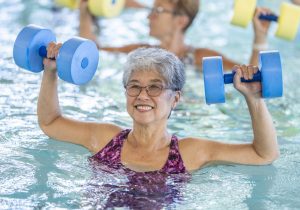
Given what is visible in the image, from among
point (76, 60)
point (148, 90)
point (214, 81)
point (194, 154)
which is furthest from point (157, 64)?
point (194, 154)

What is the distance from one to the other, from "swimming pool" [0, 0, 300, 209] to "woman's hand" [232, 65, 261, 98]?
69cm

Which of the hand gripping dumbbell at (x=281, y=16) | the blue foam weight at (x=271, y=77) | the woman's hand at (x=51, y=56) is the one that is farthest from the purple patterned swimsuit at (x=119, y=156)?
the hand gripping dumbbell at (x=281, y=16)

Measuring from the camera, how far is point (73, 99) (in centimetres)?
620

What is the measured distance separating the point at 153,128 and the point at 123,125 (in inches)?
57.3

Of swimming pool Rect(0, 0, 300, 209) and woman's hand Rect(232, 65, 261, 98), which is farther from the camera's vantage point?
swimming pool Rect(0, 0, 300, 209)

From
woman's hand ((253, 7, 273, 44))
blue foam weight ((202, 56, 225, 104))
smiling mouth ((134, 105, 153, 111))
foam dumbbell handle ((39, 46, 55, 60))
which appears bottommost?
smiling mouth ((134, 105, 153, 111))

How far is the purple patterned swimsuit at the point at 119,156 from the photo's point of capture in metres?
4.23

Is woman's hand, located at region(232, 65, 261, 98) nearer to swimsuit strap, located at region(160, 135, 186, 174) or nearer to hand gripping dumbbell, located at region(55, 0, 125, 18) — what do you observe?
swimsuit strap, located at region(160, 135, 186, 174)

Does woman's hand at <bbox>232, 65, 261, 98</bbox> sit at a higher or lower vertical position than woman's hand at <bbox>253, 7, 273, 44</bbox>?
lower

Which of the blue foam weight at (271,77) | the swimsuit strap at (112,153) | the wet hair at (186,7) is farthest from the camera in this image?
the wet hair at (186,7)

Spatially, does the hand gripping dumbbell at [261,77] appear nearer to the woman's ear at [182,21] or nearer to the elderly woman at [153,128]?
the elderly woman at [153,128]

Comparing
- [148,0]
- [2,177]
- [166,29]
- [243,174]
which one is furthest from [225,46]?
[2,177]

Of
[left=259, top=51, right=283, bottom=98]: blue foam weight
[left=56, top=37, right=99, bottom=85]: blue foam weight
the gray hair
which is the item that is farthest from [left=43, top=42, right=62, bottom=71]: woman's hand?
[left=259, top=51, right=283, bottom=98]: blue foam weight

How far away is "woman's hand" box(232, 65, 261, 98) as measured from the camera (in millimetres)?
3859
